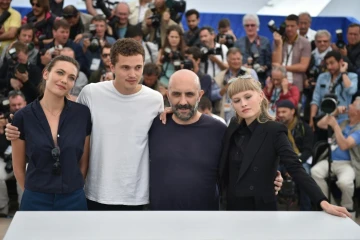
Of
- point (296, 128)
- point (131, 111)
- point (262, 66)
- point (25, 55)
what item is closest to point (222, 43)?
A: point (262, 66)

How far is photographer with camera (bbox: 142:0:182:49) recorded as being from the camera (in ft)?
23.3

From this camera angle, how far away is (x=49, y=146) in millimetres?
3076

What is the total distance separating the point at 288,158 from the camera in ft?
9.69

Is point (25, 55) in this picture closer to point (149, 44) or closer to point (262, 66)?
point (149, 44)

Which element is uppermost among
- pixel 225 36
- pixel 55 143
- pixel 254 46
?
pixel 225 36

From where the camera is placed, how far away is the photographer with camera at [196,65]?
20.4ft

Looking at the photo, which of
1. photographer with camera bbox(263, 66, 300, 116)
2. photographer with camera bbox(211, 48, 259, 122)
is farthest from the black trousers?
photographer with camera bbox(263, 66, 300, 116)

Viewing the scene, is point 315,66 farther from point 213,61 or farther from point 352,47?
point 213,61

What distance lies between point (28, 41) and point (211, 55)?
186 cm

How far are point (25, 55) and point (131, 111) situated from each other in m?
3.48

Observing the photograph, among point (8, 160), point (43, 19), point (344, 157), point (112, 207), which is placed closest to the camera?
point (112, 207)

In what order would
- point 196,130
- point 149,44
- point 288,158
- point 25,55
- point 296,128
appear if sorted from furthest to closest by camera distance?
point 149,44 → point 25,55 → point 296,128 → point 196,130 → point 288,158

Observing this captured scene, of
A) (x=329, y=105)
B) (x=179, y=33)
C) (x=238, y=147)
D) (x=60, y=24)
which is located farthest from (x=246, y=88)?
(x=60, y=24)

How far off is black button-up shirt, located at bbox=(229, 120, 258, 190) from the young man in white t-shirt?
434mm
